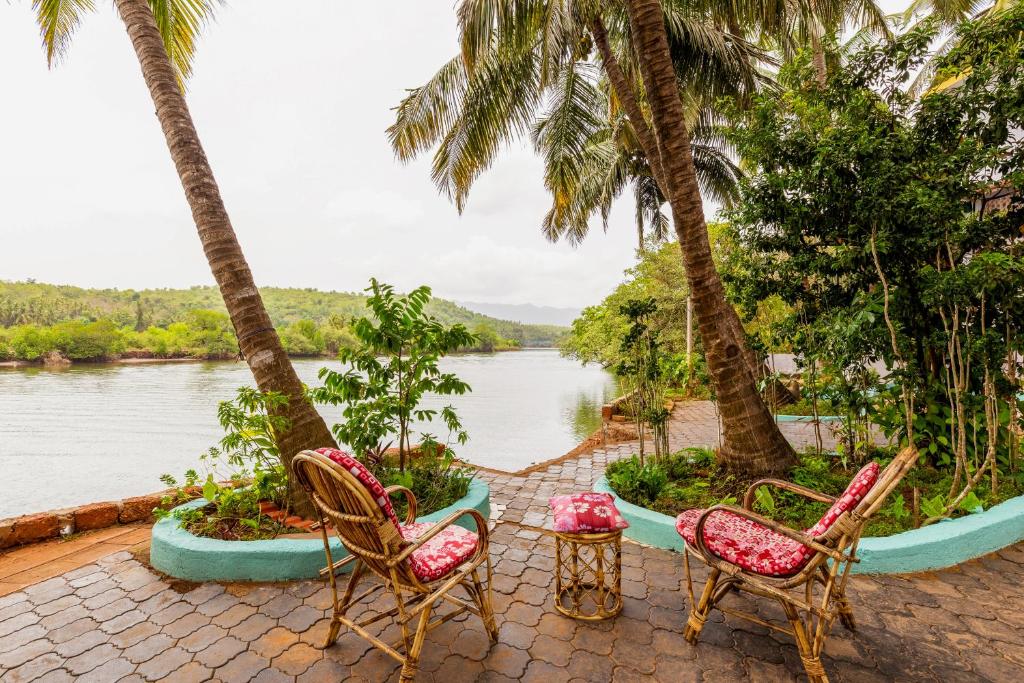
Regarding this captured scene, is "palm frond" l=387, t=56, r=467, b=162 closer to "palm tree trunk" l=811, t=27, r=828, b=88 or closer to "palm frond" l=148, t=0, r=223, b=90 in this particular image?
"palm frond" l=148, t=0, r=223, b=90

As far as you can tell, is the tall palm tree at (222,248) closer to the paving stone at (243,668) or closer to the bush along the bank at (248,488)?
the bush along the bank at (248,488)

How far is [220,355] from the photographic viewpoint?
115 feet

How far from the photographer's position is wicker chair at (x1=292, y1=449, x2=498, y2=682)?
71.8 inches

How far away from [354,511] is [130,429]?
15480mm

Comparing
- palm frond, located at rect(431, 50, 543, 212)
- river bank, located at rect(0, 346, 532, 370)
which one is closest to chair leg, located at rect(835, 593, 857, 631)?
palm frond, located at rect(431, 50, 543, 212)

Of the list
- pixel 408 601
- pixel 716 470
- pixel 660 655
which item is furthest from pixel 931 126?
pixel 408 601

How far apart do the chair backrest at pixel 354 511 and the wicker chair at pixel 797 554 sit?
1.40 m

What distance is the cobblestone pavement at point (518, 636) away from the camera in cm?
199

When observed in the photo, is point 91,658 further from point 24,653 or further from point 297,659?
point 297,659

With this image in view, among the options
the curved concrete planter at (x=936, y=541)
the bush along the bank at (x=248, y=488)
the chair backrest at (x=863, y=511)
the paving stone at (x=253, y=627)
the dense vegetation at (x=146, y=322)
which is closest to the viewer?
the chair backrest at (x=863, y=511)

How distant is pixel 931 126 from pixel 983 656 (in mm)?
3425

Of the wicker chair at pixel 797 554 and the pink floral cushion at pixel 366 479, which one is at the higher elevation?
the pink floral cushion at pixel 366 479

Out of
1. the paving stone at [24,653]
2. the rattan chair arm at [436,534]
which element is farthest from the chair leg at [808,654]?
the paving stone at [24,653]

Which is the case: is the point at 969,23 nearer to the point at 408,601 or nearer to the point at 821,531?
the point at 821,531
